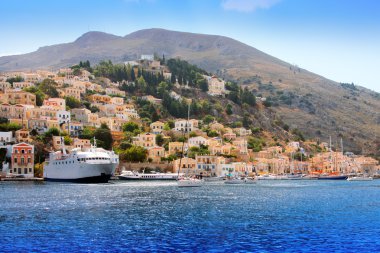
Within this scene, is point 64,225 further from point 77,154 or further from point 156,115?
point 156,115

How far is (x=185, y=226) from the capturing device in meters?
34.4

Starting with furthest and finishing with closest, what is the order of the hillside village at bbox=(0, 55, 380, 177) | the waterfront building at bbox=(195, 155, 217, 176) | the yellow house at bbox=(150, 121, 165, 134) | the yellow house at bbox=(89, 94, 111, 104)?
1. the yellow house at bbox=(89, 94, 111, 104)
2. the yellow house at bbox=(150, 121, 165, 134)
3. the waterfront building at bbox=(195, 155, 217, 176)
4. the hillside village at bbox=(0, 55, 380, 177)

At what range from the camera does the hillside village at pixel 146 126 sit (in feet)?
374

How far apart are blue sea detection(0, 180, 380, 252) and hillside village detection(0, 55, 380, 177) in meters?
59.3

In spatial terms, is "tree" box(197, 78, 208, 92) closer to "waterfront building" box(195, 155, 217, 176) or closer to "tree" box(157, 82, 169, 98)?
"tree" box(157, 82, 169, 98)

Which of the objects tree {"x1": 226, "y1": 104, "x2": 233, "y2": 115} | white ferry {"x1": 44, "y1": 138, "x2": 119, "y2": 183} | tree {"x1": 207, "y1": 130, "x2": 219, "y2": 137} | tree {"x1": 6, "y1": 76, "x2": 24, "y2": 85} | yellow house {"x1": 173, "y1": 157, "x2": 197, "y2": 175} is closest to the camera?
white ferry {"x1": 44, "y1": 138, "x2": 119, "y2": 183}

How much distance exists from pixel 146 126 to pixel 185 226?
10899 centimetres

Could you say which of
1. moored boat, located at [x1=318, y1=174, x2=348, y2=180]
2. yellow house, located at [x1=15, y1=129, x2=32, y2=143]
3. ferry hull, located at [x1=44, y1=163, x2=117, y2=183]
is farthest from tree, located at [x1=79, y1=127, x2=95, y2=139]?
moored boat, located at [x1=318, y1=174, x2=348, y2=180]

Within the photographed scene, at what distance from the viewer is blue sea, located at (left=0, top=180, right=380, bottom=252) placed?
27625 mm

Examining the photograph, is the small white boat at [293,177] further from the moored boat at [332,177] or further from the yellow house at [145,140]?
the yellow house at [145,140]

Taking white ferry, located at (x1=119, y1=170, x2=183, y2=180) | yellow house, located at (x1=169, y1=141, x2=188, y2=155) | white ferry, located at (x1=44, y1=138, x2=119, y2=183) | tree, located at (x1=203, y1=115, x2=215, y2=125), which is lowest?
white ferry, located at (x1=119, y1=170, x2=183, y2=180)

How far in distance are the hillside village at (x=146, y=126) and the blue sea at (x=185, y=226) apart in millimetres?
59292

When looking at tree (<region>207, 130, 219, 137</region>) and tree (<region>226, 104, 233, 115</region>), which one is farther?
tree (<region>226, 104, 233, 115</region>)

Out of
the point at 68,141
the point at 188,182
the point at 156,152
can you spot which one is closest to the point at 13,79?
the point at 68,141
